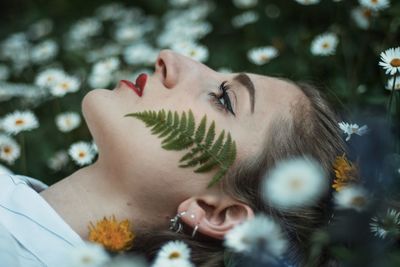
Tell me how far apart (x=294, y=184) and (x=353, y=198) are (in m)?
0.15

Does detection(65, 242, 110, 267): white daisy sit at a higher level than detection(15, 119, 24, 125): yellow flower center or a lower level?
higher

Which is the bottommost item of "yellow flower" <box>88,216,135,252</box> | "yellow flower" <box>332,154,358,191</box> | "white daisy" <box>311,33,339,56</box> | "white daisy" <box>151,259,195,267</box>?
"white daisy" <box>311,33,339,56</box>

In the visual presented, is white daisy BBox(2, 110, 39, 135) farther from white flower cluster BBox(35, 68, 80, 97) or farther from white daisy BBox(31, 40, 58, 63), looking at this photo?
white daisy BBox(31, 40, 58, 63)

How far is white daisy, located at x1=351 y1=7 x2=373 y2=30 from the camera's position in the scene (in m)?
2.71

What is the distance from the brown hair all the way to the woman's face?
0.12 feet

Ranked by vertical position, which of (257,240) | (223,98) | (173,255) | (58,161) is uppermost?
(223,98)

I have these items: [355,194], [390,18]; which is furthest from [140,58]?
[355,194]

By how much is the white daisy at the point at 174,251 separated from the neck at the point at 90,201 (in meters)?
A: 0.20

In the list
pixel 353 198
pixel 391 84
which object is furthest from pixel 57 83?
pixel 353 198

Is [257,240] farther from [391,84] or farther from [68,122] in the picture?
[68,122]

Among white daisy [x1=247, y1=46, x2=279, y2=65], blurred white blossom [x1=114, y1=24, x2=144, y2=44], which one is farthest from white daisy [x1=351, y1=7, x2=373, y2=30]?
blurred white blossom [x1=114, y1=24, x2=144, y2=44]

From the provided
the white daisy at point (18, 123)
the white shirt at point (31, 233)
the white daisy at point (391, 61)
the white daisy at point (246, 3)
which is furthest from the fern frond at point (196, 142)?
the white daisy at point (246, 3)

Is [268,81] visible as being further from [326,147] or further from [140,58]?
[140,58]

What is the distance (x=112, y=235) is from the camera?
1.62 m
